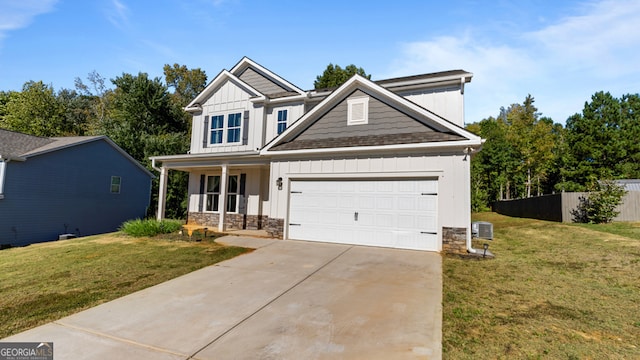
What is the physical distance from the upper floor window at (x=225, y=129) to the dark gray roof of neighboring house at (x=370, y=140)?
387 centimetres

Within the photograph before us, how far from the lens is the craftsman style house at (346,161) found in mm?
8594

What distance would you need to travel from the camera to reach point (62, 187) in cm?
1550

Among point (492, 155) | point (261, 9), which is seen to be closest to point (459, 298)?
point (261, 9)

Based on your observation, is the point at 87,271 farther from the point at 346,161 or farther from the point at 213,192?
the point at 213,192

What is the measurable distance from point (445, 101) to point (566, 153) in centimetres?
3139

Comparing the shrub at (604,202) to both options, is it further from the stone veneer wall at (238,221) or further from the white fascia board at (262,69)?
the stone veneer wall at (238,221)

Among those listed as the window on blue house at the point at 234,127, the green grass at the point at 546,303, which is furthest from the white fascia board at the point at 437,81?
the window on blue house at the point at 234,127

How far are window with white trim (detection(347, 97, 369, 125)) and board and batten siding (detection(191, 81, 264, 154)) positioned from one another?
489 cm

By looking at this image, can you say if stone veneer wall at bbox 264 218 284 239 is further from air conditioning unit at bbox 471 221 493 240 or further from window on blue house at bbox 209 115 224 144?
air conditioning unit at bbox 471 221 493 240

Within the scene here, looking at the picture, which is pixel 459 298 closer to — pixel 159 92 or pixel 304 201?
pixel 304 201

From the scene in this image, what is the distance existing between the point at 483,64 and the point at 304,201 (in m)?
8.99

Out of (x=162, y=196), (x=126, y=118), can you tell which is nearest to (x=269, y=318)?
(x=162, y=196)

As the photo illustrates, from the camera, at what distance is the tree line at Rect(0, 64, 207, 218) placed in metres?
23.8

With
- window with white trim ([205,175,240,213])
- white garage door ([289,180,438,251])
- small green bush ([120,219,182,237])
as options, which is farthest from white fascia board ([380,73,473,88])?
small green bush ([120,219,182,237])
